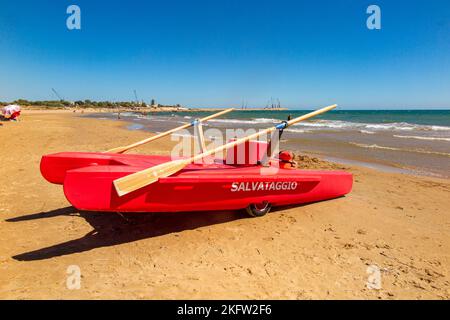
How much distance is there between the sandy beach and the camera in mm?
→ 2805

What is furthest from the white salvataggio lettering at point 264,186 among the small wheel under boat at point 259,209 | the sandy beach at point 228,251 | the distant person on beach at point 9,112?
the distant person on beach at point 9,112

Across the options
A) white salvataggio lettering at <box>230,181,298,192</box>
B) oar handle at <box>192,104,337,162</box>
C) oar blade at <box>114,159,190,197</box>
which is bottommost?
white salvataggio lettering at <box>230,181,298,192</box>

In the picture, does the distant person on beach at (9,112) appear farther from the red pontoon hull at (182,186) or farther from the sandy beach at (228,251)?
the red pontoon hull at (182,186)

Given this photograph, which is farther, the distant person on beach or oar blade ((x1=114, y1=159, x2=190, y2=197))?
the distant person on beach

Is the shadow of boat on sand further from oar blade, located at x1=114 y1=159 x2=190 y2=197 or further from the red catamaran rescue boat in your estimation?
oar blade, located at x1=114 y1=159 x2=190 y2=197

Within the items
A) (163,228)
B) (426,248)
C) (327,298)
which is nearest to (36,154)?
(163,228)

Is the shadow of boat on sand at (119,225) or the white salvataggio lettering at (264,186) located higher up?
the white salvataggio lettering at (264,186)

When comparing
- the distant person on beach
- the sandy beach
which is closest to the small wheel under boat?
the sandy beach

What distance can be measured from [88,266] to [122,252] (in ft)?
1.36

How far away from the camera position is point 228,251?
3535 millimetres

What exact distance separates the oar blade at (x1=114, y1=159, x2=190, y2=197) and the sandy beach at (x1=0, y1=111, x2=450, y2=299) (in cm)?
83

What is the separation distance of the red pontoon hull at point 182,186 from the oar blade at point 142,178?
0.10 meters

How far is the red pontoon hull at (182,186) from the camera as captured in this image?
10.5ft
